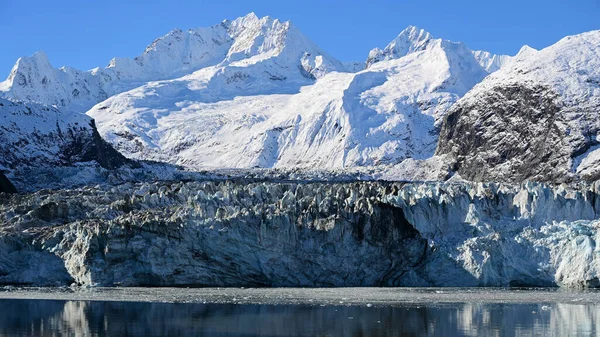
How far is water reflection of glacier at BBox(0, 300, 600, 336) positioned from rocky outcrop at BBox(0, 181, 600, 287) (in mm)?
12721

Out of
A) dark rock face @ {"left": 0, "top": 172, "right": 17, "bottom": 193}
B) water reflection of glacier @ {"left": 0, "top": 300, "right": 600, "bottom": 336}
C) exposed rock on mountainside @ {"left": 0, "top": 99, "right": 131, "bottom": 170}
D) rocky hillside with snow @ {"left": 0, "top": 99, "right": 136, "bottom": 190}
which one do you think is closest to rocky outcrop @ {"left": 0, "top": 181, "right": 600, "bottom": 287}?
water reflection of glacier @ {"left": 0, "top": 300, "right": 600, "bottom": 336}

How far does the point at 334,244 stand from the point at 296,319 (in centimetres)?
2121

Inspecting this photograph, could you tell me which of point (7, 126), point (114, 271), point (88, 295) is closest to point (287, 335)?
point (88, 295)

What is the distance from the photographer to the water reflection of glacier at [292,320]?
56969 millimetres

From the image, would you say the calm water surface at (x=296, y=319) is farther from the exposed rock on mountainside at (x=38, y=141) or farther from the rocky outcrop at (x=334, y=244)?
the exposed rock on mountainside at (x=38, y=141)

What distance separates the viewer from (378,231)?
275 ft

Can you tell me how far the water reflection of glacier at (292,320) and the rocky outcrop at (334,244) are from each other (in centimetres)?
1272

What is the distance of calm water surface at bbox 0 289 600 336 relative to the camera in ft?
187

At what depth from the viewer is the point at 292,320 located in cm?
6178

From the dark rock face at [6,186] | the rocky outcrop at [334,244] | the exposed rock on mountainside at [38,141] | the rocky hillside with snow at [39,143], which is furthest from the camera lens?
the exposed rock on mountainside at [38,141]

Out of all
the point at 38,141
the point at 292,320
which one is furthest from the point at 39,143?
the point at 292,320

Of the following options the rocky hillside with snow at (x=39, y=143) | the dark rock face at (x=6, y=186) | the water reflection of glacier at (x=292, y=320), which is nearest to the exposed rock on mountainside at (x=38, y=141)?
the rocky hillside with snow at (x=39, y=143)

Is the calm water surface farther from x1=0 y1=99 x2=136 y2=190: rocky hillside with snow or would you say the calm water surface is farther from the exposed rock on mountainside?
the exposed rock on mountainside

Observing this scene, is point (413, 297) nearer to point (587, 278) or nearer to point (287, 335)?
point (587, 278)
